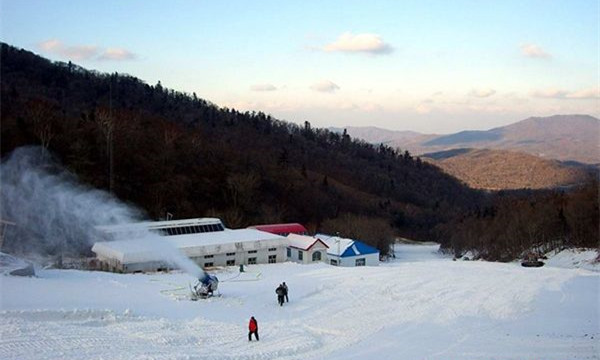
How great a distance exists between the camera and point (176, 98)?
152 meters

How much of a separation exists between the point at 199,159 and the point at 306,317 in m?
58.2

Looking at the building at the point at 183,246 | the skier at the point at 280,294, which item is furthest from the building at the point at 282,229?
the skier at the point at 280,294

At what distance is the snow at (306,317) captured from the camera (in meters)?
18.5

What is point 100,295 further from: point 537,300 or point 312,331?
point 537,300

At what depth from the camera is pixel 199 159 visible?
79875 millimetres

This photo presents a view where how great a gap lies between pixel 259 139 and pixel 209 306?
110 metres

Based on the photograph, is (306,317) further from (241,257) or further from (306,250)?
(306,250)

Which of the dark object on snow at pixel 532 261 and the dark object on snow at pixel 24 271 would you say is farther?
the dark object on snow at pixel 532 261

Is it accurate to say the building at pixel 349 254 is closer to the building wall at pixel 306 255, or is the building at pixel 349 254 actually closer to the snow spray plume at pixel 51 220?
the building wall at pixel 306 255

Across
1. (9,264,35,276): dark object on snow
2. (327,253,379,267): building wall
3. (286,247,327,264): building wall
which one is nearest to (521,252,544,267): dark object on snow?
(327,253,379,267): building wall

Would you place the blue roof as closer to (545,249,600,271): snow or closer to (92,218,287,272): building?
(92,218,287,272): building

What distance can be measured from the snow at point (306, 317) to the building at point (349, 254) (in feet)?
46.9

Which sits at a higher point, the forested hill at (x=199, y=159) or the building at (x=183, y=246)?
the forested hill at (x=199, y=159)

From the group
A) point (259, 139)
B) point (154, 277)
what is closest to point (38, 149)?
point (154, 277)
